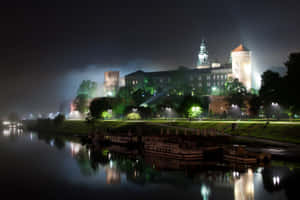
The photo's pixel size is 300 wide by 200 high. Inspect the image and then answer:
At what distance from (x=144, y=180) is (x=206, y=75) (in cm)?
11856

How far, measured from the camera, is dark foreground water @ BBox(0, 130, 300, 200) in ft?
83.8

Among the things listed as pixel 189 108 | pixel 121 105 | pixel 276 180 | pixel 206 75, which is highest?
pixel 206 75

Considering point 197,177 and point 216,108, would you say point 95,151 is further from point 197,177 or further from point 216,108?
point 216,108

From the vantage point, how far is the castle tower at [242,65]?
12644 cm

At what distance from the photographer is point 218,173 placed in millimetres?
30422

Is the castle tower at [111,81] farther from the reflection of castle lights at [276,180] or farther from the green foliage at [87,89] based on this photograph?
the reflection of castle lights at [276,180]

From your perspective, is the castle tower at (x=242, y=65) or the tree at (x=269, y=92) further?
the castle tower at (x=242, y=65)

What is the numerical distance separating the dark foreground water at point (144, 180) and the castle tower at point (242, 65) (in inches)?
3696

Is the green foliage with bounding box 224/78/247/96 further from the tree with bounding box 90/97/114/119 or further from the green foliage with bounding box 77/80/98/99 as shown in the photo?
the green foliage with bounding box 77/80/98/99

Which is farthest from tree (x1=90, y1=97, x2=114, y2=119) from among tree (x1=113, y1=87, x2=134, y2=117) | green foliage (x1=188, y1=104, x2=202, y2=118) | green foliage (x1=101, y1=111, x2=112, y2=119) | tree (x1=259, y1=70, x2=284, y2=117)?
tree (x1=259, y1=70, x2=284, y2=117)

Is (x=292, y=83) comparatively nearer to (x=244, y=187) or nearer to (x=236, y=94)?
(x=244, y=187)

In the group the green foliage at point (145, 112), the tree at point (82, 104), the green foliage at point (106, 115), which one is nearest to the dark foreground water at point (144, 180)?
the green foliage at point (145, 112)

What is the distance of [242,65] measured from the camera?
5049 inches

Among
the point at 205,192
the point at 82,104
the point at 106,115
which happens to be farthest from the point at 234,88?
the point at 205,192
